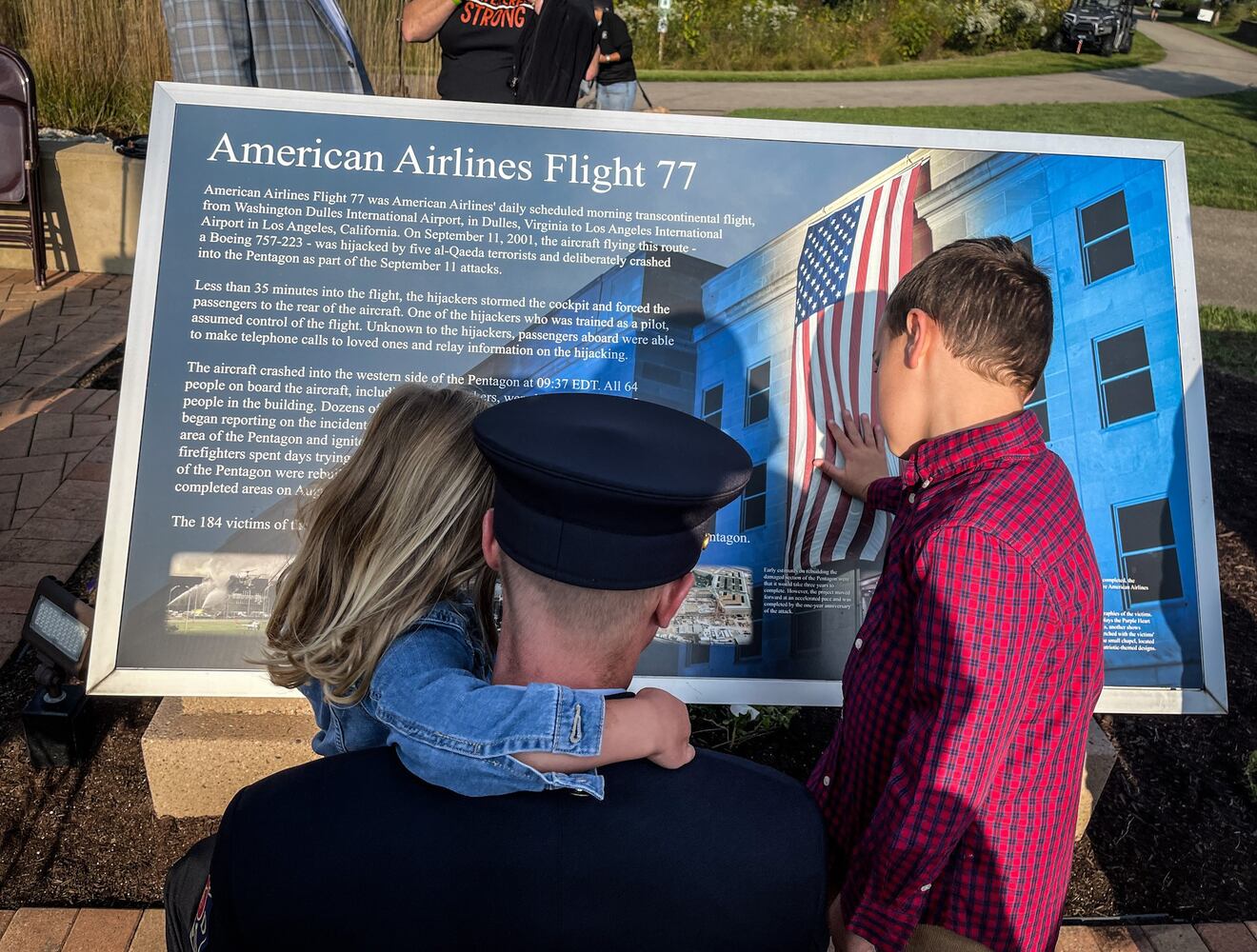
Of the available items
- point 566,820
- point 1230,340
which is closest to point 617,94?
point 1230,340

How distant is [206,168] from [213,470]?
0.72m

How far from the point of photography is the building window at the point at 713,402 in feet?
8.37

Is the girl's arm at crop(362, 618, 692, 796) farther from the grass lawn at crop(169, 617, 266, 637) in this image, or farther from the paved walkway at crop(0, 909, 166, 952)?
the paved walkway at crop(0, 909, 166, 952)

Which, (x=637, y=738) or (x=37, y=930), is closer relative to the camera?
(x=637, y=738)

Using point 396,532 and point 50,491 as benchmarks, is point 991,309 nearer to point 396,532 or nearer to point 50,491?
point 396,532

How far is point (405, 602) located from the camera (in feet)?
4.96

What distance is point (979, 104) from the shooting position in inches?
676

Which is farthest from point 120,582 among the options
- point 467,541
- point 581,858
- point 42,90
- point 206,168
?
point 42,90

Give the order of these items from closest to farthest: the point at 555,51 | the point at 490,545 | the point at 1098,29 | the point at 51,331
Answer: the point at 490,545
the point at 555,51
the point at 51,331
the point at 1098,29

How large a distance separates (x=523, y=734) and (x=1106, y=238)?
6.93ft

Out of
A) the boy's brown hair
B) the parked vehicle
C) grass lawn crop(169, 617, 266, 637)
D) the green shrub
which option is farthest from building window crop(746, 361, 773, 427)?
the parked vehicle

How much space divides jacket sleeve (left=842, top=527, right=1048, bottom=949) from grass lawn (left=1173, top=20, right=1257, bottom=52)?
117ft

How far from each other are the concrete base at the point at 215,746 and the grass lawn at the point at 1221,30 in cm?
3564

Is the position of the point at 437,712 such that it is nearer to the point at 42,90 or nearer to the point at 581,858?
the point at 581,858
